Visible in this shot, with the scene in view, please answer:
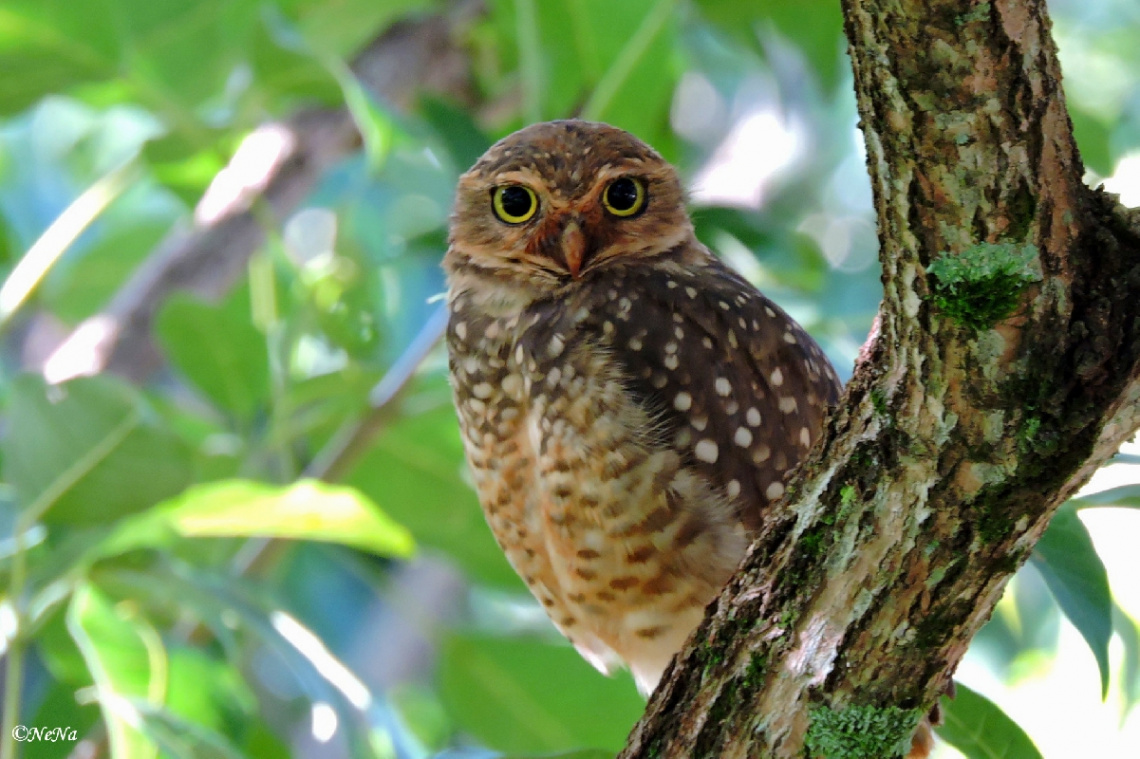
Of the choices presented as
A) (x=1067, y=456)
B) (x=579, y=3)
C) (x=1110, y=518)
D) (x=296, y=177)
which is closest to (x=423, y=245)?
(x=579, y=3)

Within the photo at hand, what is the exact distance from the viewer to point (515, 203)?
2.35 metres

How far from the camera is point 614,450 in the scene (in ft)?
Answer: 6.29

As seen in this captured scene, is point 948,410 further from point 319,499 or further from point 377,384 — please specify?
point 377,384

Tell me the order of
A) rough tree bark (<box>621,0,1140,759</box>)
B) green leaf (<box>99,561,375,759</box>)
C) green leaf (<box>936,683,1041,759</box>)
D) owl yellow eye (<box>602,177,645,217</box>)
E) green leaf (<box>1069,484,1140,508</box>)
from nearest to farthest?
rough tree bark (<box>621,0,1140,759</box>) < green leaf (<box>1069,484,1140,508</box>) < green leaf (<box>936,683,1041,759</box>) < green leaf (<box>99,561,375,759</box>) < owl yellow eye (<box>602,177,645,217</box>)

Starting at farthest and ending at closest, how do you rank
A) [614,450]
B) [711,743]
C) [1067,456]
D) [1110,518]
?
[1110,518], [614,450], [711,743], [1067,456]

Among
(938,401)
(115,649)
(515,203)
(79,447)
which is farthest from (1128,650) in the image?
(79,447)

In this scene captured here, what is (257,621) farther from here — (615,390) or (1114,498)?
(1114,498)

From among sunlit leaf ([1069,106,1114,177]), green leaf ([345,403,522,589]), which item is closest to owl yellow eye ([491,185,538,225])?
green leaf ([345,403,522,589])

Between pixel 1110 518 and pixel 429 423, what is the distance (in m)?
2.67

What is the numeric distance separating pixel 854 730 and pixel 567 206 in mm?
1211

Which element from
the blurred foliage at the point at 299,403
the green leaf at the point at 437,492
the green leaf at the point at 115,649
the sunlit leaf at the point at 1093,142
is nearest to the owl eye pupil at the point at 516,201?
the blurred foliage at the point at 299,403

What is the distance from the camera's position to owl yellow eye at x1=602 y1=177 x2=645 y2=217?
2.33m

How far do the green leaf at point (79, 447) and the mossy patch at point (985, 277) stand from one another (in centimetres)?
168

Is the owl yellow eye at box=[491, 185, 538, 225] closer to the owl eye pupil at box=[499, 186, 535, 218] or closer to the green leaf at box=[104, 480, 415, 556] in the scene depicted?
the owl eye pupil at box=[499, 186, 535, 218]
